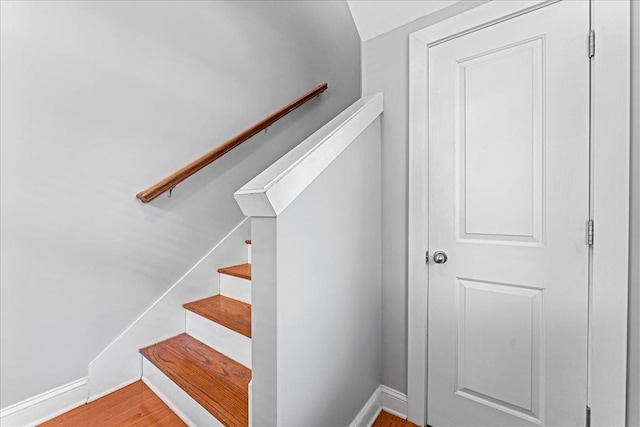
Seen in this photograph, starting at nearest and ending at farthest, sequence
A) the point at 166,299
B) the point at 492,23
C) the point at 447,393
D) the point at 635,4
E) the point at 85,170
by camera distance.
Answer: the point at 635,4 < the point at 492,23 < the point at 447,393 < the point at 85,170 < the point at 166,299

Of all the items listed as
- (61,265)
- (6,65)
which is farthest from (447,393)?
(6,65)

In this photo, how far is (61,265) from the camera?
137 centimetres

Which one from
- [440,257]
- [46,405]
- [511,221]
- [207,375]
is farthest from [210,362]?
[511,221]

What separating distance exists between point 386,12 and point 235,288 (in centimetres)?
172

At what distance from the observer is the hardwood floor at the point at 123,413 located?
131cm

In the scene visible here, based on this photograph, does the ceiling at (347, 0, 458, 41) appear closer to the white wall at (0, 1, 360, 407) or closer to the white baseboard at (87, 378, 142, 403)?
the white wall at (0, 1, 360, 407)

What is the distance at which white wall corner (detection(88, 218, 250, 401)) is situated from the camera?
1.50 m

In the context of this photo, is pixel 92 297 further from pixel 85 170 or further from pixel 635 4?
pixel 635 4

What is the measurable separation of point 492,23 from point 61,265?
2138mm

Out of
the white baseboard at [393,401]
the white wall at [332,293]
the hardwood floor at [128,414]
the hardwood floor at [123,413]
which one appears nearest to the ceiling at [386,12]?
the white wall at [332,293]

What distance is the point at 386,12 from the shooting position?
143 cm

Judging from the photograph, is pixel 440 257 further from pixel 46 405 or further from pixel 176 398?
pixel 46 405

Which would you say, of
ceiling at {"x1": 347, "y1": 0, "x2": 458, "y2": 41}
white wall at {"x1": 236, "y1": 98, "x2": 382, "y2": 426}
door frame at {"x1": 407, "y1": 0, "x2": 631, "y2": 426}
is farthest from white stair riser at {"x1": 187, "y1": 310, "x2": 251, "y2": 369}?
ceiling at {"x1": 347, "y1": 0, "x2": 458, "y2": 41}

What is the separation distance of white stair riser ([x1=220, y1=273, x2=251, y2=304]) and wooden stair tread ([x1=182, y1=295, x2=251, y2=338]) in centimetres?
3
